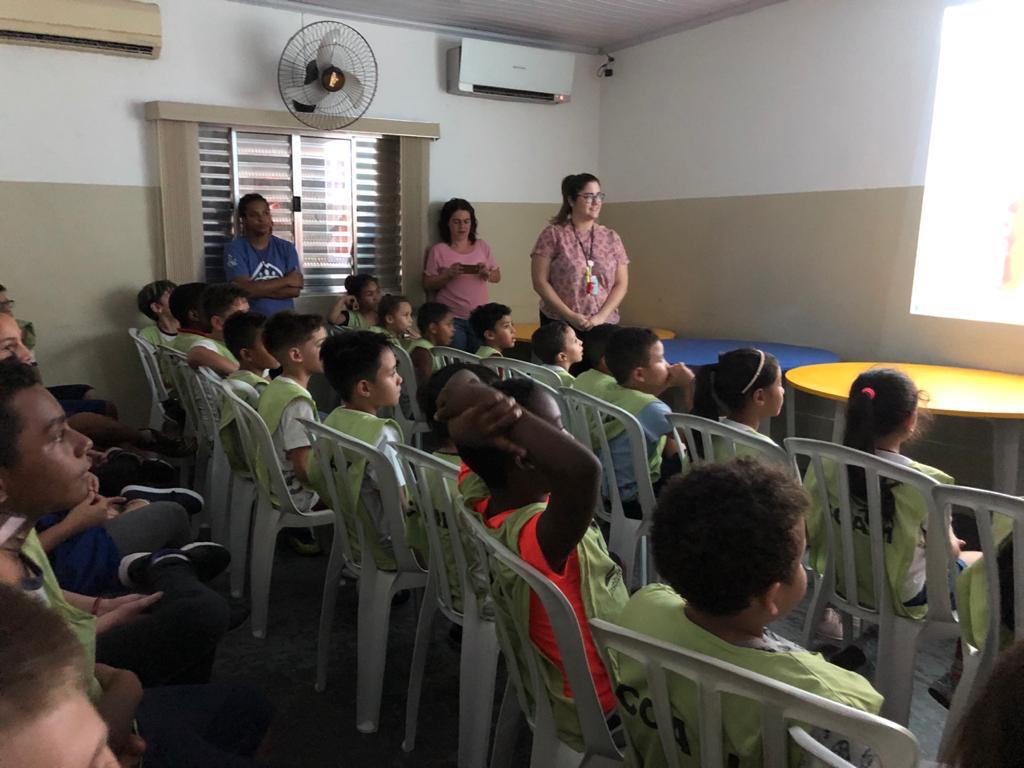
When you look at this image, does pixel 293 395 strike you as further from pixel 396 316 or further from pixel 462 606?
pixel 396 316

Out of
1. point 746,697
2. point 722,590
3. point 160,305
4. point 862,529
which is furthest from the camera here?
point 160,305

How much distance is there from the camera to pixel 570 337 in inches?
133

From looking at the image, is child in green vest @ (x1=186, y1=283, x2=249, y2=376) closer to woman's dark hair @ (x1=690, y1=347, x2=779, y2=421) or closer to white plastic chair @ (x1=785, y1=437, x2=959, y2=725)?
woman's dark hair @ (x1=690, y1=347, x2=779, y2=421)

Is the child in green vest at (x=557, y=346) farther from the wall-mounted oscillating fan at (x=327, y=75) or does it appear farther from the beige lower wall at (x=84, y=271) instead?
the beige lower wall at (x=84, y=271)

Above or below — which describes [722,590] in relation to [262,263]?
below

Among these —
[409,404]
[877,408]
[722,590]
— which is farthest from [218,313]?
[722,590]

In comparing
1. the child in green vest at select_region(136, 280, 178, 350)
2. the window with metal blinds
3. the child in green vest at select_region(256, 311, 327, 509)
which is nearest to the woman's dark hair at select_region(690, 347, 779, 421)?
the child in green vest at select_region(256, 311, 327, 509)

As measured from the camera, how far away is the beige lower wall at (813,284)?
12.3ft

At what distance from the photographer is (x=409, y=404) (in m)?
3.79

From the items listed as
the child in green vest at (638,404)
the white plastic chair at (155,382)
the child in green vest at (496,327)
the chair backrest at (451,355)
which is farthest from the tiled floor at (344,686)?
the child in green vest at (496,327)

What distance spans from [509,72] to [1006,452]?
12.4ft

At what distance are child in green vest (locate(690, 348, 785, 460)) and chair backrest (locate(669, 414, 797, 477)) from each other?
67mm

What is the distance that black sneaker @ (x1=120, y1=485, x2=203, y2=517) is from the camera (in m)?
2.29

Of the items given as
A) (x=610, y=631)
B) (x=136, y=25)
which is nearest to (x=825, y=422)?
(x=610, y=631)
